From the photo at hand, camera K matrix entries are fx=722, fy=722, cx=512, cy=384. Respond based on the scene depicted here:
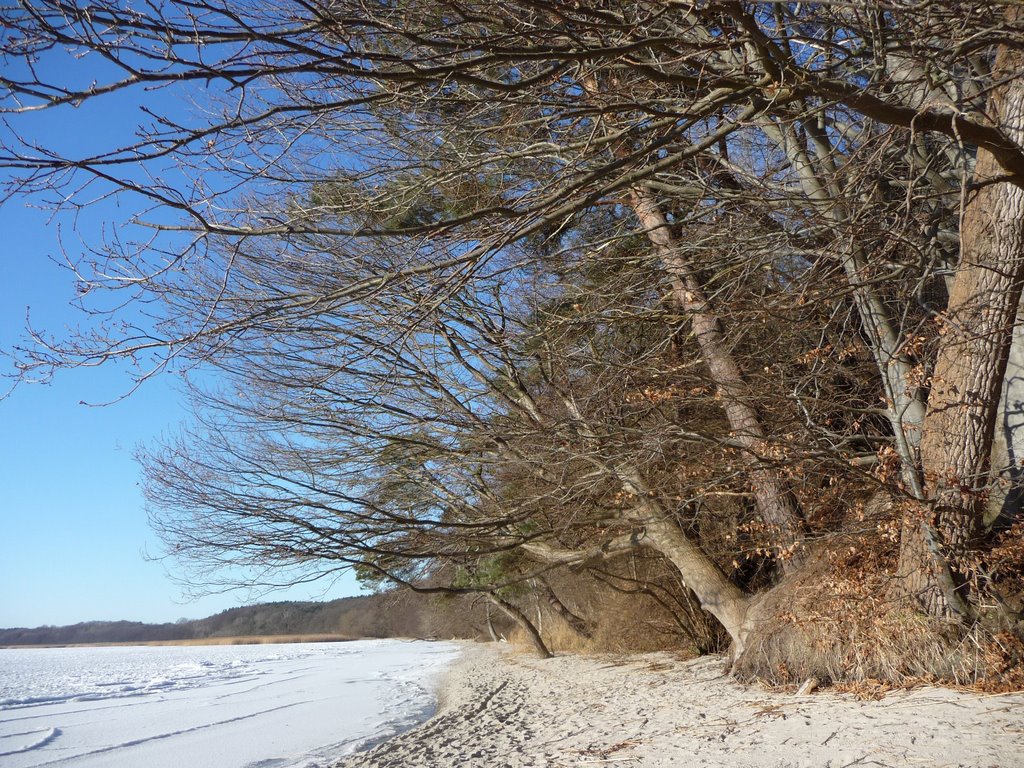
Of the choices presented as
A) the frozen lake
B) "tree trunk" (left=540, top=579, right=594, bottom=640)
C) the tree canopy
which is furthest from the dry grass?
"tree trunk" (left=540, top=579, right=594, bottom=640)

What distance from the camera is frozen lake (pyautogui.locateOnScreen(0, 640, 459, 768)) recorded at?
34.0 ft

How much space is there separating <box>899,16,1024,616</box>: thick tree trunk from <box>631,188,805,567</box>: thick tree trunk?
1.48 metres

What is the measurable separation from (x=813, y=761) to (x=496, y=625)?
2939cm

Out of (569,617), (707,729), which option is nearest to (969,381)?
(707,729)

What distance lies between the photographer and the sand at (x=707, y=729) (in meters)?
4.04

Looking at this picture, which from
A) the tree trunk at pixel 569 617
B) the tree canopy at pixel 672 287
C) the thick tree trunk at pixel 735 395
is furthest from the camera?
the tree trunk at pixel 569 617

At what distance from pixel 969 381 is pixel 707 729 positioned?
3.15 m

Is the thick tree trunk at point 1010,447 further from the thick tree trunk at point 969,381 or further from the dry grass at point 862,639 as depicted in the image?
the dry grass at point 862,639

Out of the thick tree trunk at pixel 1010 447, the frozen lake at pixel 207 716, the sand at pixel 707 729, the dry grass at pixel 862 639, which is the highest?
the thick tree trunk at pixel 1010 447

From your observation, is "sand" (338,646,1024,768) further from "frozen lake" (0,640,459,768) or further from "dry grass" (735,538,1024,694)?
"frozen lake" (0,640,459,768)

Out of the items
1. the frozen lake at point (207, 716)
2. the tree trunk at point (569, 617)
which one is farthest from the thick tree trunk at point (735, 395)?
the tree trunk at point (569, 617)

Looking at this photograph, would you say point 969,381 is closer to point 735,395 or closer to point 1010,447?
point 1010,447

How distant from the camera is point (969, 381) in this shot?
5.09 meters

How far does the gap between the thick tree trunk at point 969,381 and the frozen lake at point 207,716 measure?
7.04 meters
